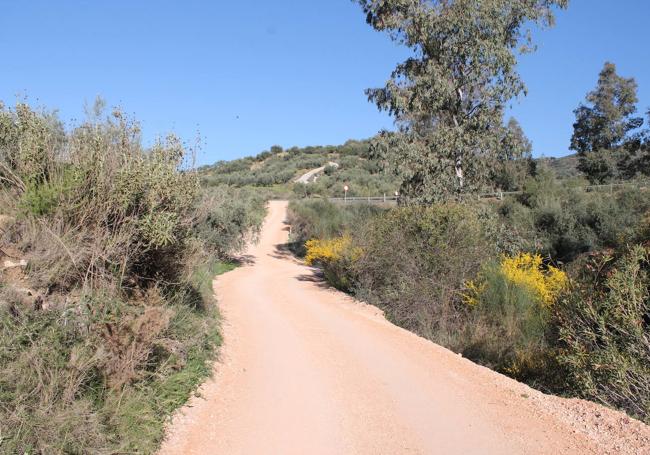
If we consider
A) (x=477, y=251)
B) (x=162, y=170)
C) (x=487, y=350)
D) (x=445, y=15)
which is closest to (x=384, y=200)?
(x=445, y=15)

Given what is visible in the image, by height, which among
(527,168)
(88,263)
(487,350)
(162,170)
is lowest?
(487,350)

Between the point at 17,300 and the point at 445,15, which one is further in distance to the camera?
the point at 445,15

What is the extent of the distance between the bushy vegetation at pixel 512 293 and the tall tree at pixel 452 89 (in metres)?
2.07

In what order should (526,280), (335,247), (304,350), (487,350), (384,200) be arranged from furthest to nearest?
(384,200)
(335,247)
(526,280)
(487,350)
(304,350)

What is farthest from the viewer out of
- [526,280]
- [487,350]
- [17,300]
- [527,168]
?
[527,168]

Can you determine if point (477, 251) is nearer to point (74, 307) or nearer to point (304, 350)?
point (304, 350)

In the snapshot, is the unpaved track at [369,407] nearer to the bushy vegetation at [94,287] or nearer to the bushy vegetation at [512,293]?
the bushy vegetation at [94,287]

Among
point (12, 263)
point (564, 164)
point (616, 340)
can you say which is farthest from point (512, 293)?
point (564, 164)

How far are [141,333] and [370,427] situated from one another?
2588 millimetres

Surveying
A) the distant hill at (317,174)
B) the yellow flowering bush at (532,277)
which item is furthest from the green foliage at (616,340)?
the distant hill at (317,174)

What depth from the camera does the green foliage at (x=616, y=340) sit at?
6242 mm

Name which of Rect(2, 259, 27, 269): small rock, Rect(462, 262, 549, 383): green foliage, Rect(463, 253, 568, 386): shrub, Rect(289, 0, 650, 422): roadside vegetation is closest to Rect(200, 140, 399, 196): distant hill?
Rect(289, 0, 650, 422): roadside vegetation

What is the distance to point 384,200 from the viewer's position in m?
43.3

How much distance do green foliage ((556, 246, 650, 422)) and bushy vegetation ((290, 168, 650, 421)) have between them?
0.04 feet
